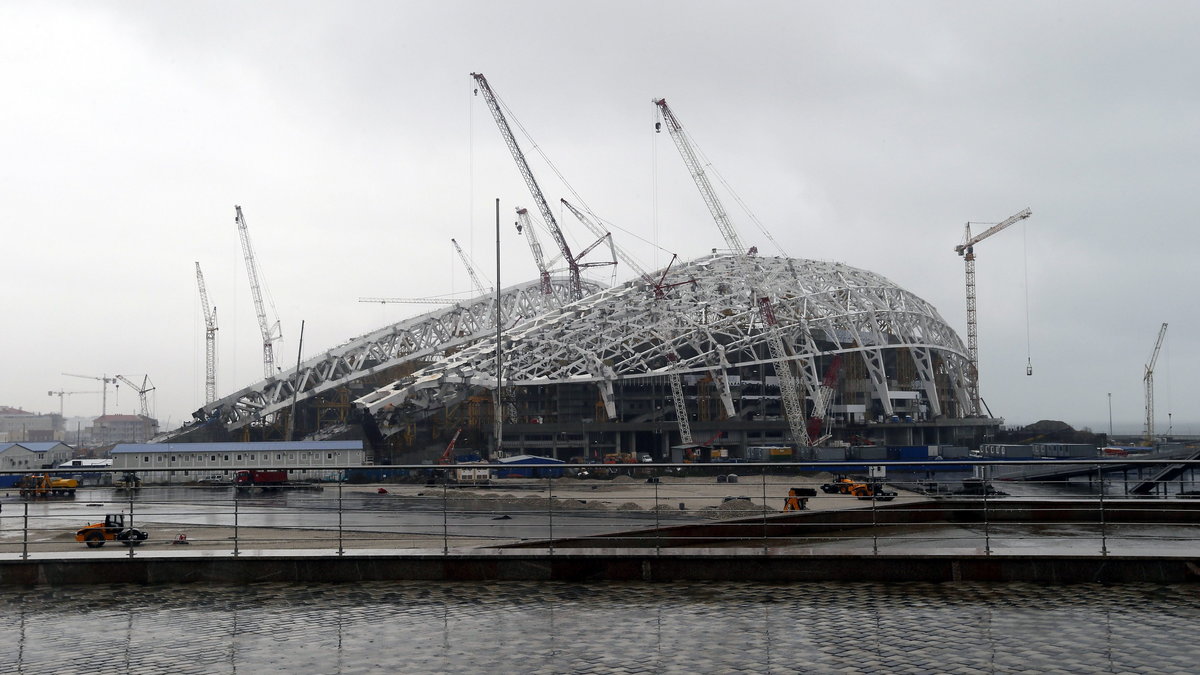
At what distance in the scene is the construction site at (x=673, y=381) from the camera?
3410 inches

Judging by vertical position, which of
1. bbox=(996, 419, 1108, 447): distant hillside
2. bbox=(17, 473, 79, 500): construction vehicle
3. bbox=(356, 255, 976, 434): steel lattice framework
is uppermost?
bbox=(356, 255, 976, 434): steel lattice framework

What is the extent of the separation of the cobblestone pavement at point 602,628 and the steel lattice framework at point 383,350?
301 feet

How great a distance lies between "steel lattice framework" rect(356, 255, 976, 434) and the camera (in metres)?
87.3

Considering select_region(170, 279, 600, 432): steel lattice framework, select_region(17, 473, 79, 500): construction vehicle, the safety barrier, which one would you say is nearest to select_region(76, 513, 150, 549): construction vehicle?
the safety barrier

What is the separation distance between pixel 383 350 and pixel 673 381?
42043mm

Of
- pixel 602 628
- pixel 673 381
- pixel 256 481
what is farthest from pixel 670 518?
pixel 673 381

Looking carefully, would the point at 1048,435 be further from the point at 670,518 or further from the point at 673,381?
the point at 670,518

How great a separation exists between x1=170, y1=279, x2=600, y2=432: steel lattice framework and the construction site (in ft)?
0.93

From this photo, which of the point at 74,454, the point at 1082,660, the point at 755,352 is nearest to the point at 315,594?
the point at 1082,660

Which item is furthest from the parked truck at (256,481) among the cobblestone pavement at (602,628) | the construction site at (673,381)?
the construction site at (673,381)

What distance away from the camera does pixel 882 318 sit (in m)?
103

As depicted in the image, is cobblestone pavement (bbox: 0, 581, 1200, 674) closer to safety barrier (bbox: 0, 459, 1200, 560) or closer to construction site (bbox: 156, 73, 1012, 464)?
safety barrier (bbox: 0, 459, 1200, 560)

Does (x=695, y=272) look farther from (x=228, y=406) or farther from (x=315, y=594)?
(x=315, y=594)

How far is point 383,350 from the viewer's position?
4542 inches
